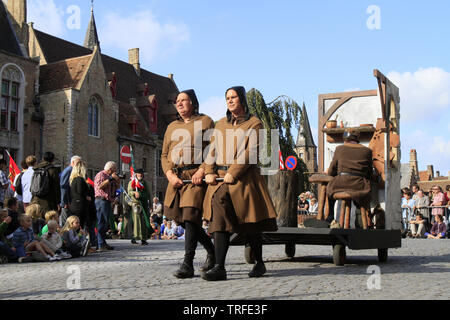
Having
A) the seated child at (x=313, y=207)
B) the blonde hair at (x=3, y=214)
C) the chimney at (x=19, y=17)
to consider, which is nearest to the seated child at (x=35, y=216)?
the blonde hair at (x=3, y=214)

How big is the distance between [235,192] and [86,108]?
28450 mm

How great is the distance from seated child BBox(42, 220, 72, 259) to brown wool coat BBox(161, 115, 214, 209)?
3.97m

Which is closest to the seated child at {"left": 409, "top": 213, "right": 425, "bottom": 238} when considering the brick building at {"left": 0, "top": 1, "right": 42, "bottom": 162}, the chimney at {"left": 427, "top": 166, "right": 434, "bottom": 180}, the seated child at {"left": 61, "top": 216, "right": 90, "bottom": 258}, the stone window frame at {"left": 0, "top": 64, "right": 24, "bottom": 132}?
the seated child at {"left": 61, "top": 216, "right": 90, "bottom": 258}

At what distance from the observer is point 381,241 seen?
7953 millimetres

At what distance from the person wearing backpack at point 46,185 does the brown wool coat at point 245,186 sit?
17.5 feet

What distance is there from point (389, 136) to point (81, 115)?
2589 cm

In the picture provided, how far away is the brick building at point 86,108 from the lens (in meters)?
31.6

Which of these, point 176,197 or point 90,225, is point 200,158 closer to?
point 176,197

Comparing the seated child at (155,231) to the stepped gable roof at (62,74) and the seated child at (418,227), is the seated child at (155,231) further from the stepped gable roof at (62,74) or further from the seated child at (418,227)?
the stepped gable roof at (62,74)

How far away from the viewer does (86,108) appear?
33000mm

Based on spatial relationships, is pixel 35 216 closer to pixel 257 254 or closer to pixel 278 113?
pixel 257 254

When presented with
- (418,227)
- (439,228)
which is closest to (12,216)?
(439,228)

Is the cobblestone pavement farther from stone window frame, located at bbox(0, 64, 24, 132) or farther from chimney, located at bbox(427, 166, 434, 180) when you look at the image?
chimney, located at bbox(427, 166, 434, 180)
